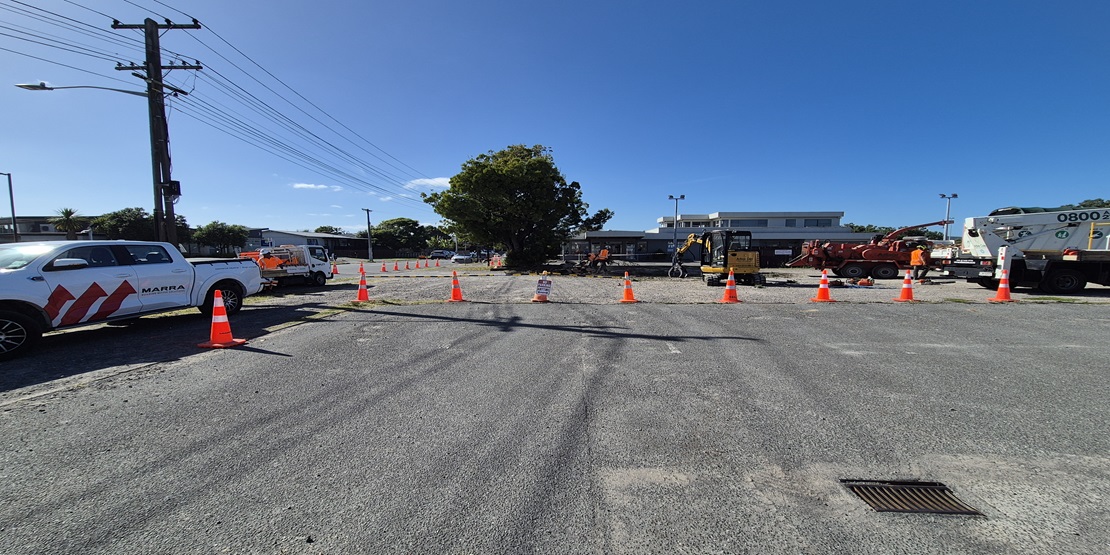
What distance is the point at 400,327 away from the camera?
7867mm

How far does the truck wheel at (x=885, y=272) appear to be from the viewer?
21469mm

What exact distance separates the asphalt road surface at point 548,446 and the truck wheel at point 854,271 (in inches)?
681

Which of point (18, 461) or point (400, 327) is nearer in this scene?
point (18, 461)

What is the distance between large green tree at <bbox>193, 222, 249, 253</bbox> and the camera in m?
60.3

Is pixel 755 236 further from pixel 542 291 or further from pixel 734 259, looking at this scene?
pixel 542 291

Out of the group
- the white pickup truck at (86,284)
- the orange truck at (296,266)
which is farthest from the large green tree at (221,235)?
the white pickup truck at (86,284)

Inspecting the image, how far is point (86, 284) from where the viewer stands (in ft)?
20.8

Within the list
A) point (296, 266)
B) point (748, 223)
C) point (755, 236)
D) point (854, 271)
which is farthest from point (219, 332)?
point (748, 223)

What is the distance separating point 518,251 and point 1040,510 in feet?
94.5

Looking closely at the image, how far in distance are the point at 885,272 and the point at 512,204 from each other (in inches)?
846

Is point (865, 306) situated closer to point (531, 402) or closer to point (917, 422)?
point (917, 422)

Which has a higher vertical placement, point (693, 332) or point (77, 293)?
point (77, 293)

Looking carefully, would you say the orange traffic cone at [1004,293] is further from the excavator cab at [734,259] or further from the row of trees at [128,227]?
the row of trees at [128,227]

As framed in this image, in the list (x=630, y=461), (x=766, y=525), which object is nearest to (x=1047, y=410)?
(x=766, y=525)
